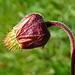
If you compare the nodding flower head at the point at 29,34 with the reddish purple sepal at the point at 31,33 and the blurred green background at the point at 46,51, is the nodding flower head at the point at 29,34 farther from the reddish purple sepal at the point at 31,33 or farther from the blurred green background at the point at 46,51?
the blurred green background at the point at 46,51

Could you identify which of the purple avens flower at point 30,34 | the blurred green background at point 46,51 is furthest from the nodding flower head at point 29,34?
the blurred green background at point 46,51

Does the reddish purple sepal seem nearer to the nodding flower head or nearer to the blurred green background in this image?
the nodding flower head

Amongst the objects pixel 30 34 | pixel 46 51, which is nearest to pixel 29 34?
pixel 30 34

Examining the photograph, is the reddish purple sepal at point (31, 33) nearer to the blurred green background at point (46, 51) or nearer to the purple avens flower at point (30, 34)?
the purple avens flower at point (30, 34)

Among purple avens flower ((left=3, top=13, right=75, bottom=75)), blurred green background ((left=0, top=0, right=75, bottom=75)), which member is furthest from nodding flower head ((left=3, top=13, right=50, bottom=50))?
blurred green background ((left=0, top=0, right=75, bottom=75))

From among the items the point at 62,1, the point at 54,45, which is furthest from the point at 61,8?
the point at 54,45

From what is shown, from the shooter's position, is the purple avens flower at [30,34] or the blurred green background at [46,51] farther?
the blurred green background at [46,51]
